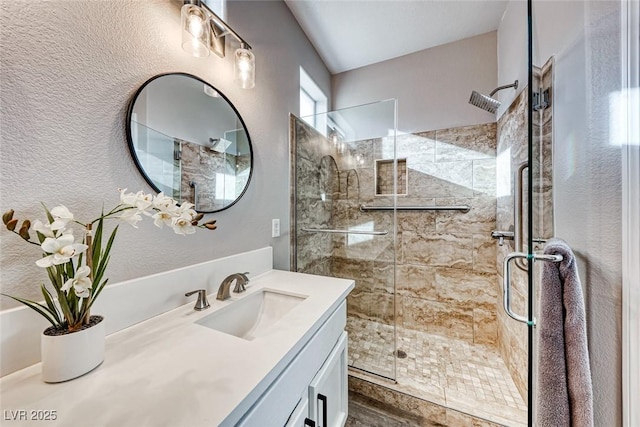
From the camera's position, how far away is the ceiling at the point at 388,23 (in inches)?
62.2

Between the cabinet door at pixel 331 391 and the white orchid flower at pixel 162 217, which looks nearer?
the white orchid flower at pixel 162 217

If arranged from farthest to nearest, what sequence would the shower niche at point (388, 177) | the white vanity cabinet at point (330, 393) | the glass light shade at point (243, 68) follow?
the shower niche at point (388, 177)
the glass light shade at point (243, 68)
the white vanity cabinet at point (330, 393)

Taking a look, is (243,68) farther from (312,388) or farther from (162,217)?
(312,388)

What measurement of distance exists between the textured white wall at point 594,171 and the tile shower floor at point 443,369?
80cm

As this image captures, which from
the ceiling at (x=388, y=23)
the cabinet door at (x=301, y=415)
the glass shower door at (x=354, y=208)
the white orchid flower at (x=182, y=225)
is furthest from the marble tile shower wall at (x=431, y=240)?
the white orchid flower at (x=182, y=225)

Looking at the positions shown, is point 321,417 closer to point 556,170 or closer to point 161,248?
point 161,248

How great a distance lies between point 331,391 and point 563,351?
80 cm

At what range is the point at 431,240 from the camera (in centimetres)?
203

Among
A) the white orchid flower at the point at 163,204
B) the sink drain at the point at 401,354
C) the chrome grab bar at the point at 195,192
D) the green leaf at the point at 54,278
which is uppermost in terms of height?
the chrome grab bar at the point at 195,192

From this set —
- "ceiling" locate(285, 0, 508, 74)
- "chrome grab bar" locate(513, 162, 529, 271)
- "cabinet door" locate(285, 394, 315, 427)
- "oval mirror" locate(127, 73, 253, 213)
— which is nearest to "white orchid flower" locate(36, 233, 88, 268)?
"oval mirror" locate(127, 73, 253, 213)

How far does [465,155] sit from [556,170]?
3.77ft

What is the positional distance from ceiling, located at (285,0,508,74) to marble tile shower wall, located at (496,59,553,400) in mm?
780

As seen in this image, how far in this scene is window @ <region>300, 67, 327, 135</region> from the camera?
1.89 metres

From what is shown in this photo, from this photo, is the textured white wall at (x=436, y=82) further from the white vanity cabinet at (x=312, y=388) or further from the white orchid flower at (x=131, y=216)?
the white orchid flower at (x=131, y=216)
